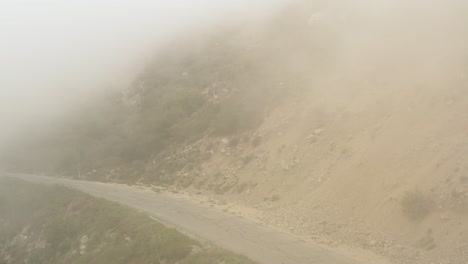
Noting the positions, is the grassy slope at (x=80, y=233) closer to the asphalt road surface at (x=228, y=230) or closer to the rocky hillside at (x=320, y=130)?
the asphalt road surface at (x=228, y=230)

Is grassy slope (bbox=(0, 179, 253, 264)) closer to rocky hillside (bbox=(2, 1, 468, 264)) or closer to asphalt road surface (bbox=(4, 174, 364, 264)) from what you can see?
asphalt road surface (bbox=(4, 174, 364, 264))

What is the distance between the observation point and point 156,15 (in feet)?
285

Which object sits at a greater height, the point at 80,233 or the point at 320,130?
the point at 320,130

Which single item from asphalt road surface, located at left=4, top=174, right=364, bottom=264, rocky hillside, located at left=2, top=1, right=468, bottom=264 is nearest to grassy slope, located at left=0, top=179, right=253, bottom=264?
asphalt road surface, located at left=4, top=174, right=364, bottom=264

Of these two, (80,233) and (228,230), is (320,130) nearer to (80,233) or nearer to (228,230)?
(228,230)

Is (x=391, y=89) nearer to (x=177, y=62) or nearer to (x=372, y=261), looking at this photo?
(x=372, y=261)

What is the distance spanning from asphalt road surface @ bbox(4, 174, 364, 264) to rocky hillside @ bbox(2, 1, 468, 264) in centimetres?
150

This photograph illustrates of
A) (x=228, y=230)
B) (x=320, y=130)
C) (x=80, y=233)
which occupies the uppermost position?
(x=320, y=130)

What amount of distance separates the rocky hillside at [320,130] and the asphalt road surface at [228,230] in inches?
59.2

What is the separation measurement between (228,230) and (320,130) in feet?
33.6

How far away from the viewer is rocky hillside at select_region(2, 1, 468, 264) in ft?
70.5

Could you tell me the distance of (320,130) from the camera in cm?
3125

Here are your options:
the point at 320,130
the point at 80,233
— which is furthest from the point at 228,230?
the point at 80,233

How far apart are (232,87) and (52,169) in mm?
23255
